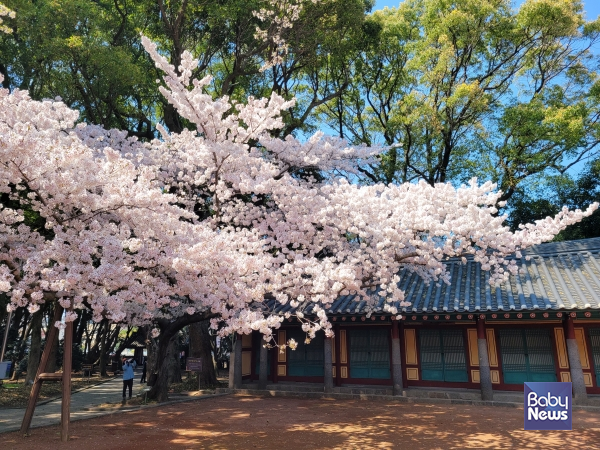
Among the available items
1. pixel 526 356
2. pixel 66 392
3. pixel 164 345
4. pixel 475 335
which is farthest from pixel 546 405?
pixel 164 345

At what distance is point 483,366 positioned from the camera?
1351 centimetres

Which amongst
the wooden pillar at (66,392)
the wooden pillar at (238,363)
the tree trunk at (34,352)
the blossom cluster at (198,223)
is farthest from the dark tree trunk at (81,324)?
the wooden pillar at (66,392)

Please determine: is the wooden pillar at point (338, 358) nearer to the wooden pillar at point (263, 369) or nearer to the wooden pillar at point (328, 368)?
the wooden pillar at point (328, 368)

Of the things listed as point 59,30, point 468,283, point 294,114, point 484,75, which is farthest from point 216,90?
point 468,283

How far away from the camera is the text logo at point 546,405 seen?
19.1ft

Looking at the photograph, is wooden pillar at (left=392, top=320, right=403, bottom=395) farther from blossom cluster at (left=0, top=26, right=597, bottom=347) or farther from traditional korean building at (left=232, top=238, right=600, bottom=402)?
blossom cluster at (left=0, top=26, right=597, bottom=347)

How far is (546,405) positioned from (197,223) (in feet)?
27.5

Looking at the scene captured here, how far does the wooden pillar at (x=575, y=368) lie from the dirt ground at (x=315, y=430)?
617 millimetres

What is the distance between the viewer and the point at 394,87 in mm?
21984

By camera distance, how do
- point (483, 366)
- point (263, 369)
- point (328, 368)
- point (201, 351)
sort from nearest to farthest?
point (483, 366) < point (328, 368) < point (263, 369) < point (201, 351)

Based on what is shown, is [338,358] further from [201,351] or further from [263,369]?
[201,351]

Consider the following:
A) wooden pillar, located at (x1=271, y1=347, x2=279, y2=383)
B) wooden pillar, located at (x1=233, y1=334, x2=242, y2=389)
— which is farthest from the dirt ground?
wooden pillar, located at (x1=271, y1=347, x2=279, y2=383)

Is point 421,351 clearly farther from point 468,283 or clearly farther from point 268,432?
point 268,432

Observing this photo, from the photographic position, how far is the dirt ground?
860 cm
